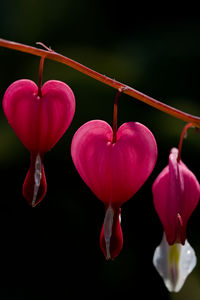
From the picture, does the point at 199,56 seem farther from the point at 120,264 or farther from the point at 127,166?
the point at 127,166

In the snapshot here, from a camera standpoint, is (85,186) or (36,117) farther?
(85,186)

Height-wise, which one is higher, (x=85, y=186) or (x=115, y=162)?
(x=115, y=162)

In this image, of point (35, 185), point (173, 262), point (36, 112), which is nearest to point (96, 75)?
point (36, 112)

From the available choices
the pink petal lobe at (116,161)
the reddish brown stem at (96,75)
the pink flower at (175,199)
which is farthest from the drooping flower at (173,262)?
the reddish brown stem at (96,75)

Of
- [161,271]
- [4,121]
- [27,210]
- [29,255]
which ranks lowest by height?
[29,255]

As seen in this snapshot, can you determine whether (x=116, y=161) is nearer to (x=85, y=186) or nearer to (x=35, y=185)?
(x=35, y=185)

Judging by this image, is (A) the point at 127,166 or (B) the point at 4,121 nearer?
(A) the point at 127,166

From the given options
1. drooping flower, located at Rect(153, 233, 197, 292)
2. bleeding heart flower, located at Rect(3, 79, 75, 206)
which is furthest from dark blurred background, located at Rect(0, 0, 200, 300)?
bleeding heart flower, located at Rect(3, 79, 75, 206)

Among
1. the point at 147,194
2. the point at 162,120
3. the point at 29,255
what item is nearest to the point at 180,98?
the point at 162,120
